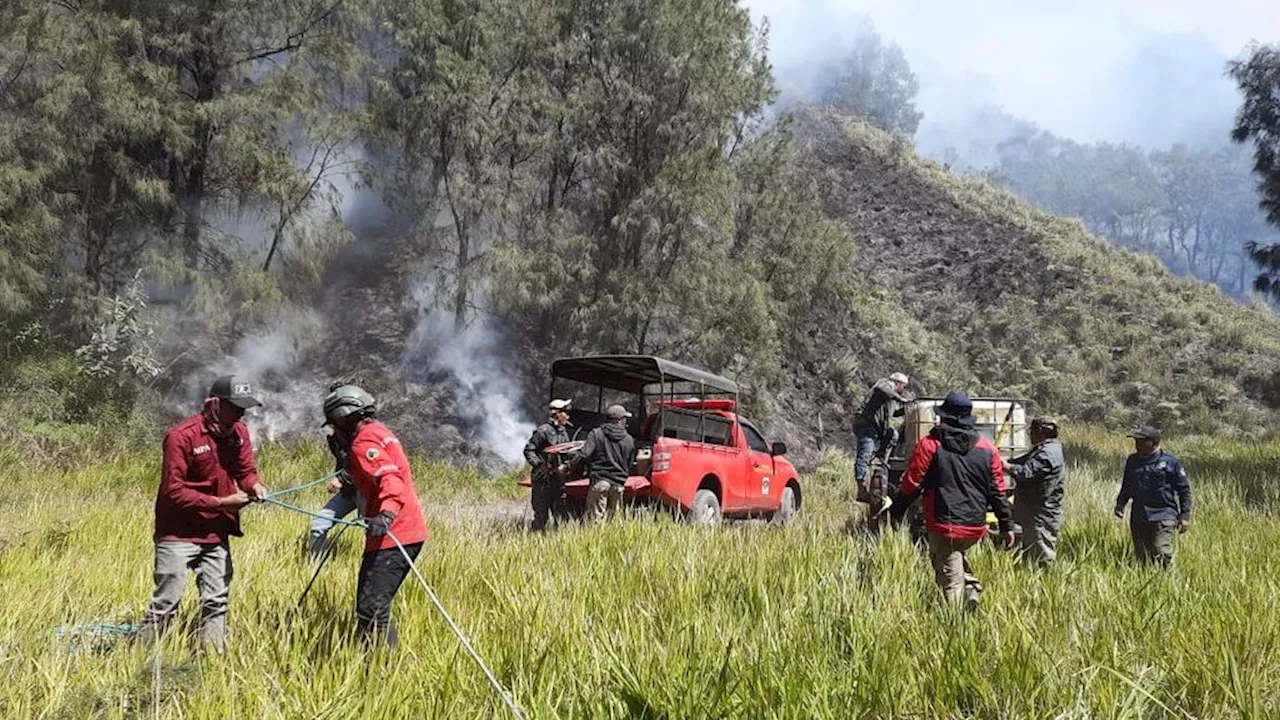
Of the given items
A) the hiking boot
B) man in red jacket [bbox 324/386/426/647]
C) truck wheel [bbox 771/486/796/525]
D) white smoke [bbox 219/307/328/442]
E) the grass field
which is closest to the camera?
the grass field

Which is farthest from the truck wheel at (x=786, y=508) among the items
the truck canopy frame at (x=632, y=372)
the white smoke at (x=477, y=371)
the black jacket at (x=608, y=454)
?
the white smoke at (x=477, y=371)

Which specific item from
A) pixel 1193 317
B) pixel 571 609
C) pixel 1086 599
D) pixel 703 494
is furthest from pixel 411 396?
pixel 1193 317

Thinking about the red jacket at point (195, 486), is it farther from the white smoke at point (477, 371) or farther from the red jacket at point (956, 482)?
the white smoke at point (477, 371)

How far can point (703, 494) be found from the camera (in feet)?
27.3

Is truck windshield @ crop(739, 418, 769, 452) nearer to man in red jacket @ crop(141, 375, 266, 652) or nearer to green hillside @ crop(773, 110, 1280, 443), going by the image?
man in red jacket @ crop(141, 375, 266, 652)

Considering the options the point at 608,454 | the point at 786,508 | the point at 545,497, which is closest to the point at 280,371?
the point at 545,497

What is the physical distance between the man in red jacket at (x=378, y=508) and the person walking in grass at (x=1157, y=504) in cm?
616

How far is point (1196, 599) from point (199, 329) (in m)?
14.5

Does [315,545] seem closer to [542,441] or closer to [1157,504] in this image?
[542,441]

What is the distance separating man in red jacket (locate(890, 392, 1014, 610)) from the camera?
4.92 meters

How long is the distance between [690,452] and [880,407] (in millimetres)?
2864

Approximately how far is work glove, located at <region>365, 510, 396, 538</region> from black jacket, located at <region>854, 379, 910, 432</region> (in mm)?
6917

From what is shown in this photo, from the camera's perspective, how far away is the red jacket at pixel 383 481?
3844 mm

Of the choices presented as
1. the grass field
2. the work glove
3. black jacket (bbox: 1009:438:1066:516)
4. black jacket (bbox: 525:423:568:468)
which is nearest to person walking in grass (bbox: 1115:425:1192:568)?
the grass field
